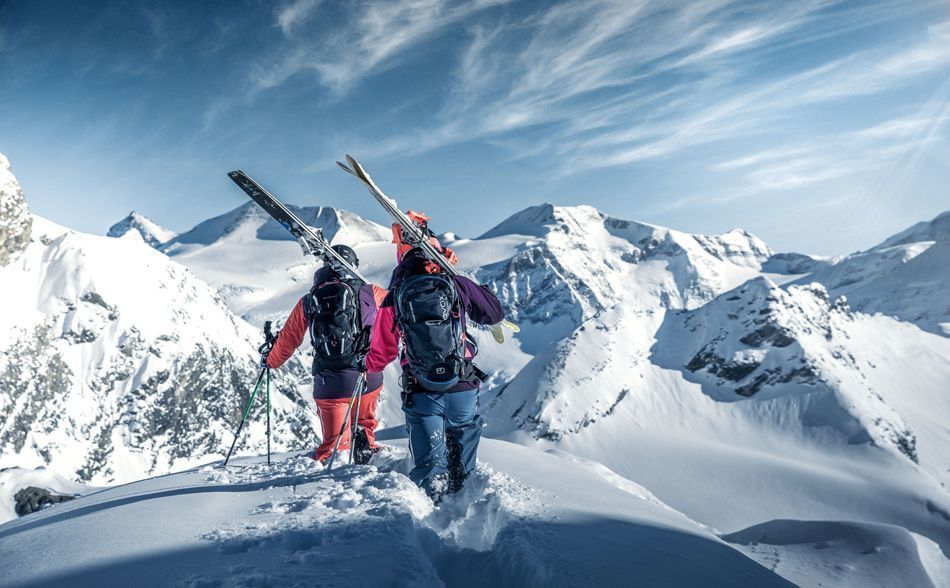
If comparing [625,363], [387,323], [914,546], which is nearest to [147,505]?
[387,323]

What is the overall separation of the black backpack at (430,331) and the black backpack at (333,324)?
2054mm

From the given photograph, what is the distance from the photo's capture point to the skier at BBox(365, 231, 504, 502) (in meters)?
5.19

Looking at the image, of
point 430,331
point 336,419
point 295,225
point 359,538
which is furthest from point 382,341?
point 295,225

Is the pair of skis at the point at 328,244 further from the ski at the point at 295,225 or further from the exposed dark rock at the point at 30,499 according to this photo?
the exposed dark rock at the point at 30,499

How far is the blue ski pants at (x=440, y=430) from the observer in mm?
5137

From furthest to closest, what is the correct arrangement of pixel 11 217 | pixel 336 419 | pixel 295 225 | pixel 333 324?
pixel 11 217
pixel 295 225
pixel 336 419
pixel 333 324

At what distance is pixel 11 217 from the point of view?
117188 mm

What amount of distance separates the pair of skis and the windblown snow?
8.38 feet

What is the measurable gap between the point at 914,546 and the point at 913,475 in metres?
81.8

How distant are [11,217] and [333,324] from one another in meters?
157

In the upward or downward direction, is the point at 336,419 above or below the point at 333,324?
below

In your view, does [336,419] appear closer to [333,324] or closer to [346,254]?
[333,324]

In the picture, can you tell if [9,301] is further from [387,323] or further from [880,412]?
[880,412]

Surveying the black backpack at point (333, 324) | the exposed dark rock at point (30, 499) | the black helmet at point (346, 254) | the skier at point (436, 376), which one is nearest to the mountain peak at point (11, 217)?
the exposed dark rock at point (30, 499)
